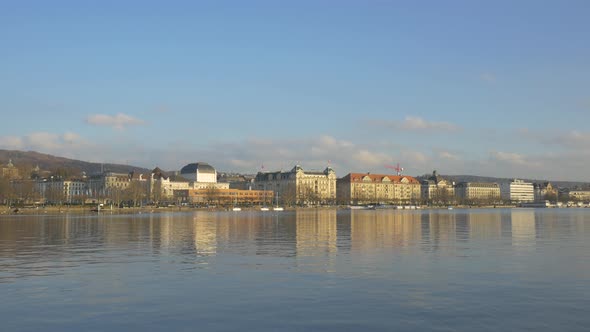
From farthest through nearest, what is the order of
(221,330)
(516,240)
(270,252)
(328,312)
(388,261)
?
(516,240)
(270,252)
(388,261)
(328,312)
(221,330)

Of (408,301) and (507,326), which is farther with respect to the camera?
→ (408,301)

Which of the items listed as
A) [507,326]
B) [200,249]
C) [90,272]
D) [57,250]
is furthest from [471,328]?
[57,250]

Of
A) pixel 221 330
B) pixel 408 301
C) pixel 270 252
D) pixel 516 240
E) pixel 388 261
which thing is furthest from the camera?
pixel 516 240

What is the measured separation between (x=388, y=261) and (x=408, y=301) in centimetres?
897

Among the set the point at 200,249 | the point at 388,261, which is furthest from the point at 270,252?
the point at 388,261

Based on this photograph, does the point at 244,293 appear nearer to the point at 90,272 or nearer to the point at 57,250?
the point at 90,272

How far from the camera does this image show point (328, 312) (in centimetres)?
1541

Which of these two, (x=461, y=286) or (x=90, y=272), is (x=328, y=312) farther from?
(x=90, y=272)

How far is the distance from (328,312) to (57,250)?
2178 centimetres

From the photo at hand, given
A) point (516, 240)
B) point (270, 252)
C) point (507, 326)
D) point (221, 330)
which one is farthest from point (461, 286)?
point (516, 240)

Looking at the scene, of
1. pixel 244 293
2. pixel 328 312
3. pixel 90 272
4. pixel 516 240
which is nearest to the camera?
pixel 328 312

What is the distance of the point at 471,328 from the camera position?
45.0ft

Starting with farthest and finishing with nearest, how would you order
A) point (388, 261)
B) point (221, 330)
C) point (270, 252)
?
point (270, 252) → point (388, 261) → point (221, 330)

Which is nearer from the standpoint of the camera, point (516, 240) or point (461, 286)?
point (461, 286)
